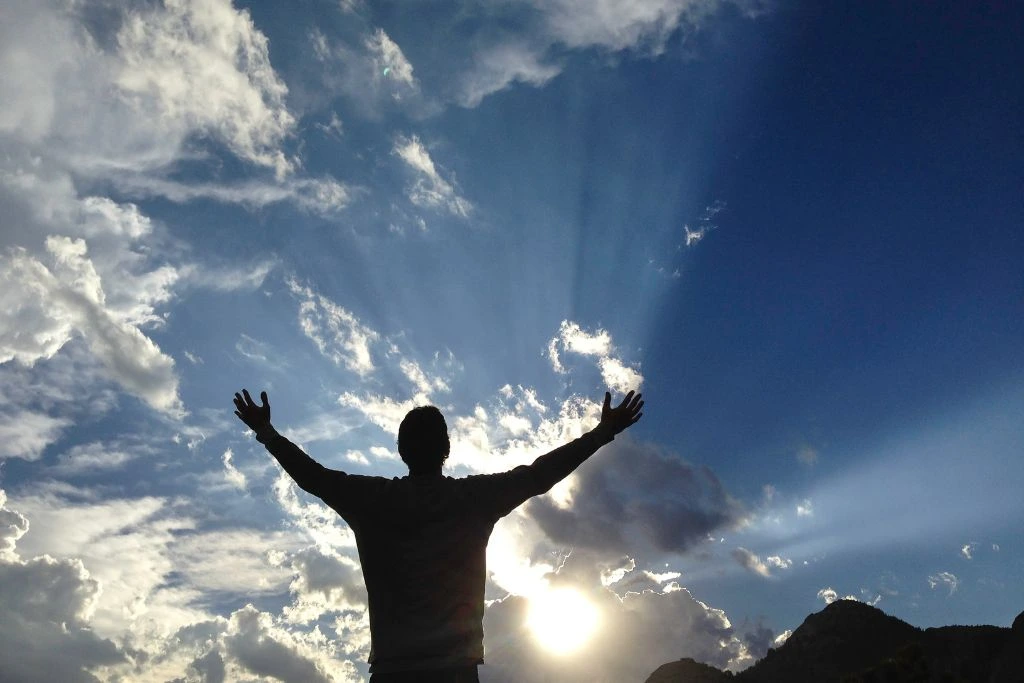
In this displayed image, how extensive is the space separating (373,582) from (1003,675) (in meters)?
117

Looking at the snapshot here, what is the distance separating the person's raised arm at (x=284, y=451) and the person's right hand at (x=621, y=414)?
205 centimetres

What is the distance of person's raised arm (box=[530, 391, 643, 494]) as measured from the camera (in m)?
4.30

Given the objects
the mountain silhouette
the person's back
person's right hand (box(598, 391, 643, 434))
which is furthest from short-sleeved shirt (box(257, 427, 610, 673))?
the mountain silhouette

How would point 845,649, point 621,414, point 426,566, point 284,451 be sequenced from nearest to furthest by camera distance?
point 426,566
point 284,451
point 621,414
point 845,649

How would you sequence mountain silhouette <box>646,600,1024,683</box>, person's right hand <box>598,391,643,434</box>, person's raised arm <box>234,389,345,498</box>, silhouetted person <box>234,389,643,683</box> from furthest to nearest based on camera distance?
1. mountain silhouette <box>646,600,1024,683</box>
2. person's right hand <box>598,391,643,434</box>
3. person's raised arm <box>234,389,345,498</box>
4. silhouetted person <box>234,389,643,683</box>

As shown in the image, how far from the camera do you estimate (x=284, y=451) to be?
4.37 m

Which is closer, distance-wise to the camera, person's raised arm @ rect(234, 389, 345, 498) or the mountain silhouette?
person's raised arm @ rect(234, 389, 345, 498)

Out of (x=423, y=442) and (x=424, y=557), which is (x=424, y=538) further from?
(x=423, y=442)

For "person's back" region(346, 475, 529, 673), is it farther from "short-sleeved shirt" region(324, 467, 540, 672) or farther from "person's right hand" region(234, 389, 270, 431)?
"person's right hand" region(234, 389, 270, 431)

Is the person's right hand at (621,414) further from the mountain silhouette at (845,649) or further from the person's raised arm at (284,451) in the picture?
the mountain silhouette at (845,649)

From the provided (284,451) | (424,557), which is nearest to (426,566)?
(424,557)

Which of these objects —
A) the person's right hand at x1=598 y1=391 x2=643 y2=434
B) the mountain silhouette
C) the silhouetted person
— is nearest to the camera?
the silhouetted person

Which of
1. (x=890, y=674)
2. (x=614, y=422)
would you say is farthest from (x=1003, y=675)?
(x=614, y=422)

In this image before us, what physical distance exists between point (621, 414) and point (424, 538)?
1939 mm
